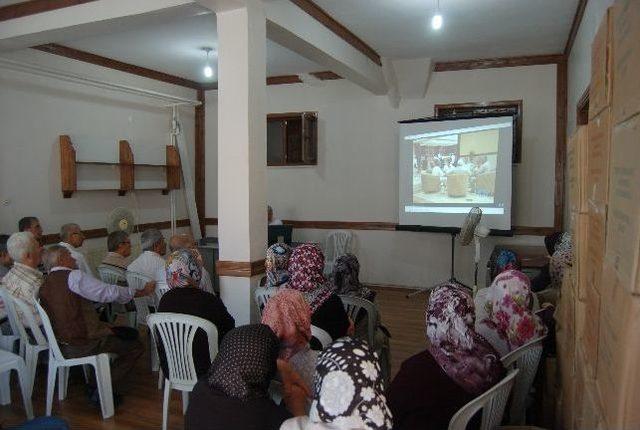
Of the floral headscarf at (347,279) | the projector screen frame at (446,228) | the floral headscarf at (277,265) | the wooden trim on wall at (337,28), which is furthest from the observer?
the projector screen frame at (446,228)

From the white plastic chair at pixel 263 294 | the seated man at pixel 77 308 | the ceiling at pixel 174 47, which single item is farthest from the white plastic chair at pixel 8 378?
the ceiling at pixel 174 47

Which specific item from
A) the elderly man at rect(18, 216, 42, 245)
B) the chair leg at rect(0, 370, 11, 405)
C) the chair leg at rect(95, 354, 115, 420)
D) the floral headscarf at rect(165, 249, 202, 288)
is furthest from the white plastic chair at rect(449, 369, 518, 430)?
the elderly man at rect(18, 216, 42, 245)

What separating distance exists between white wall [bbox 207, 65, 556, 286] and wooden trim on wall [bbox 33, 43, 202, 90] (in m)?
1.21

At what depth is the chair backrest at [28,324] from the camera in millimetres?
2789

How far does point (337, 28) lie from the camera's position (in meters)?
4.25

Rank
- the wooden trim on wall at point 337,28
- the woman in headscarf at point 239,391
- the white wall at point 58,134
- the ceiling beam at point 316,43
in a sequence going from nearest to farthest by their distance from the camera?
the woman in headscarf at point 239,391 < the ceiling beam at point 316,43 < the wooden trim on wall at point 337,28 < the white wall at point 58,134

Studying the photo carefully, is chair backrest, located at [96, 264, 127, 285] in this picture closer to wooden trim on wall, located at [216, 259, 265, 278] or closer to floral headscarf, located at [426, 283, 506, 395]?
wooden trim on wall, located at [216, 259, 265, 278]

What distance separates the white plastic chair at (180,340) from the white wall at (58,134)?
117 inches

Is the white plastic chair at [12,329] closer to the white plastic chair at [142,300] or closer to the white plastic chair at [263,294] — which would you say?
the white plastic chair at [142,300]

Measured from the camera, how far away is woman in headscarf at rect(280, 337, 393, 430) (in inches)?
49.8

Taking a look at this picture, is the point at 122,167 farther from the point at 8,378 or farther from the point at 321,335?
the point at 321,335

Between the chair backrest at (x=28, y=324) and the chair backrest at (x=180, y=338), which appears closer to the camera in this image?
the chair backrest at (x=180, y=338)

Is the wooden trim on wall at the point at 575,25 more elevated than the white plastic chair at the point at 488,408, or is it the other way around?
the wooden trim on wall at the point at 575,25

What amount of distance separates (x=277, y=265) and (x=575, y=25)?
326 centimetres
